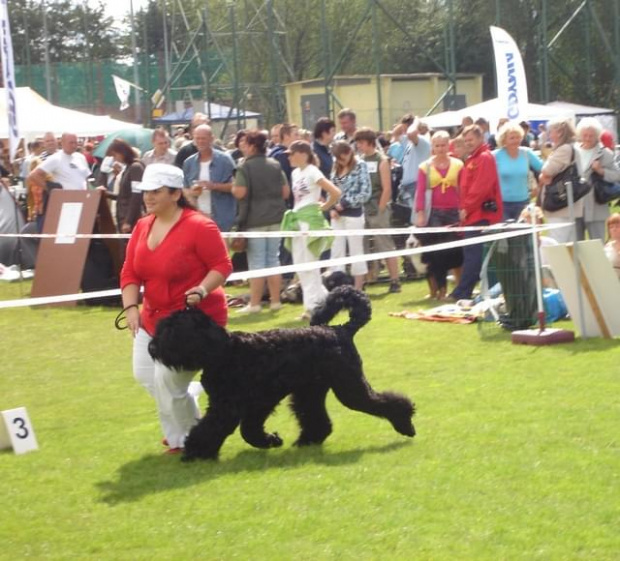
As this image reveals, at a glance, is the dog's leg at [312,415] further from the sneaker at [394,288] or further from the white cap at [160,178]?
the sneaker at [394,288]

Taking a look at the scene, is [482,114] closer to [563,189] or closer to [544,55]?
[544,55]

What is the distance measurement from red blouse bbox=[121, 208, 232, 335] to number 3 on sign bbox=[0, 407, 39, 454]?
103 cm

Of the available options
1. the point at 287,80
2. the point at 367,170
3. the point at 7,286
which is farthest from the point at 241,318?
the point at 287,80

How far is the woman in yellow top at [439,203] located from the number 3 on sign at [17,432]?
21.8 feet

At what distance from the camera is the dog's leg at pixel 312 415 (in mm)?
7180

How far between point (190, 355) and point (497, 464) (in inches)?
67.2

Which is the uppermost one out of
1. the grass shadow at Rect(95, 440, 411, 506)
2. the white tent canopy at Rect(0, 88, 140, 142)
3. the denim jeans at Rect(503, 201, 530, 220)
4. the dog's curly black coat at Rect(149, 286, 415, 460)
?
the white tent canopy at Rect(0, 88, 140, 142)

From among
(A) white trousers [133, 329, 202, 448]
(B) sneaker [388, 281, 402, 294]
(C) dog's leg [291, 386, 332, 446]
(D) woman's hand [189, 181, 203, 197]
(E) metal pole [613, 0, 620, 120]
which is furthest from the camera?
(E) metal pole [613, 0, 620, 120]

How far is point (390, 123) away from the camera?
3475cm

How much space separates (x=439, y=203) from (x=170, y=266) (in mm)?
7228

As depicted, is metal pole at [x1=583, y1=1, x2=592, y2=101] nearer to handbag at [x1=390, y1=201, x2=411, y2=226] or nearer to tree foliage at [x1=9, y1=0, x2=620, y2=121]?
tree foliage at [x1=9, y1=0, x2=620, y2=121]

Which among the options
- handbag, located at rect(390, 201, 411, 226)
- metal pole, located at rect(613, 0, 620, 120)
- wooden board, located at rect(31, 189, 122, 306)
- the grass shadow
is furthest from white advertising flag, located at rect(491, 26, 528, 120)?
metal pole, located at rect(613, 0, 620, 120)

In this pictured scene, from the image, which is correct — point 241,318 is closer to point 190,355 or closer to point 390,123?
point 190,355

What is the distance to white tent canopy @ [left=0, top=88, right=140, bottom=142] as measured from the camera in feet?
94.1
